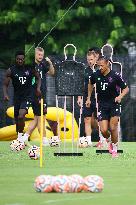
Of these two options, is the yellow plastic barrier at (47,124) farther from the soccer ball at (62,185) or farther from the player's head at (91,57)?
the soccer ball at (62,185)

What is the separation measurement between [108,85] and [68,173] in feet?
17.1

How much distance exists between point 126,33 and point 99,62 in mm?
15170

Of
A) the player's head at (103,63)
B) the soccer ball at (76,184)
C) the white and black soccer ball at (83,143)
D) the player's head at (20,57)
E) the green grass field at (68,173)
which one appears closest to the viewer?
the green grass field at (68,173)

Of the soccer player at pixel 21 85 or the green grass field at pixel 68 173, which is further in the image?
the soccer player at pixel 21 85

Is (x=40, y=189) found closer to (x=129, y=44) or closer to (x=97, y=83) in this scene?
(x=97, y=83)

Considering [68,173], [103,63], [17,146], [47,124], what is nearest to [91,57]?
[17,146]

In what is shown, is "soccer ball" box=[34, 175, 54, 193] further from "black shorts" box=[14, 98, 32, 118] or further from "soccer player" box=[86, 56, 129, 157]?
"black shorts" box=[14, 98, 32, 118]

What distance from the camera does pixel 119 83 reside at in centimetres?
2012

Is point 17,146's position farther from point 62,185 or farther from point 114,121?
point 62,185

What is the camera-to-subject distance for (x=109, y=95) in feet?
66.8

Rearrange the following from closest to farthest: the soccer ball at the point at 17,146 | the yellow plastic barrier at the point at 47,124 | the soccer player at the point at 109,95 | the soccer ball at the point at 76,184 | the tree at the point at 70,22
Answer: the soccer ball at the point at 76,184 < the soccer player at the point at 109,95 < the soccer ball at the point at 17,146 < the yellow plastic barrier at the point at 47,124 < the tree at the point at 70,22

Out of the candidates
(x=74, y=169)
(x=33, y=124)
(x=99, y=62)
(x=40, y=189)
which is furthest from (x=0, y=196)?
(x=33, y=124)

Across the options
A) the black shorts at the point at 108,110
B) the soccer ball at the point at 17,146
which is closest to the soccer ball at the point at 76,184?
the black shorts at the point at 108,110

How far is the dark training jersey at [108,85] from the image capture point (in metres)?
20.1
